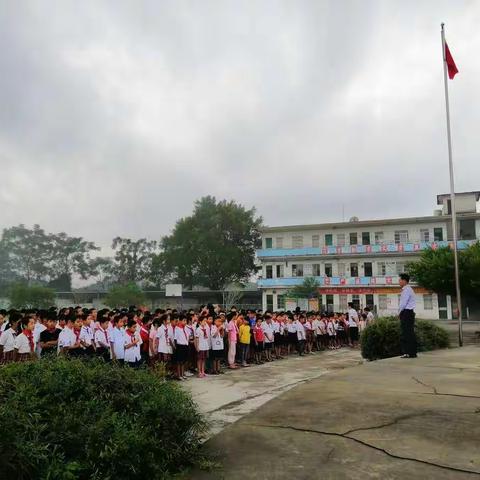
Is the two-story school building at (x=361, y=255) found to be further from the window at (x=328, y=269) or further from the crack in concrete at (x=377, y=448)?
the crack in concrete at (x=377, y=448)

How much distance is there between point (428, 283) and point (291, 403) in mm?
18368

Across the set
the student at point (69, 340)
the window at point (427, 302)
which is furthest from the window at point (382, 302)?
the student at point (69, 340)

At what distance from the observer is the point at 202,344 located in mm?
11500

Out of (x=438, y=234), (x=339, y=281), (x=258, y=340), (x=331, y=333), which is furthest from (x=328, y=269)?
(x=258, y=340)

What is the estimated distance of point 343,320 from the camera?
20.8m

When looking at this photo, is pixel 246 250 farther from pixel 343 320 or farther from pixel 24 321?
pixel 24 321

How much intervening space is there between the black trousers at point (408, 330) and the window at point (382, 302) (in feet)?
110

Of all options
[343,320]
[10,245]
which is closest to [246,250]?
[10,245]

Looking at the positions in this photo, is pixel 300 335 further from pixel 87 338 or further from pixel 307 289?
pixel 307 289

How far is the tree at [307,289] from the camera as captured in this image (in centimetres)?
4200

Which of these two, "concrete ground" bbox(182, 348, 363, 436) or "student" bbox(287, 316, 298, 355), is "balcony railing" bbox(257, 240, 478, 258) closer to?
"student" bbox(287, 316, 298, 355)

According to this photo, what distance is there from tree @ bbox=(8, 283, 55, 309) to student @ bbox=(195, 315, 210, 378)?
98.0ft

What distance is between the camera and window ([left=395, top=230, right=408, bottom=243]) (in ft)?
142

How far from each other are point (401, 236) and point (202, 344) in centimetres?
3519
